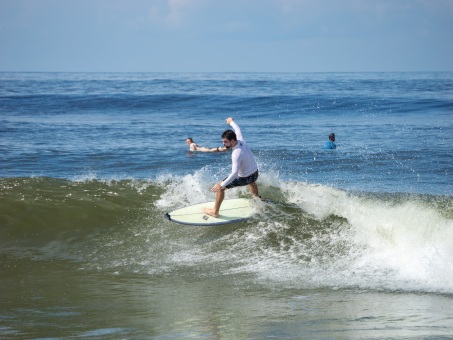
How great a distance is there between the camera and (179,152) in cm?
2138

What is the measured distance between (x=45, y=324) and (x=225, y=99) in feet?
107

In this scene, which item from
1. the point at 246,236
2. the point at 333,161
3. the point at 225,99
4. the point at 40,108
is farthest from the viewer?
the point at 225,99

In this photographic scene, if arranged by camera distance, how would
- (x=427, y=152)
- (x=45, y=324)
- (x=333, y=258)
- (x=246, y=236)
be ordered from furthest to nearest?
(x=427, y=152), (x=246, y=236), (x=333, y=258), (x=45, y=324)

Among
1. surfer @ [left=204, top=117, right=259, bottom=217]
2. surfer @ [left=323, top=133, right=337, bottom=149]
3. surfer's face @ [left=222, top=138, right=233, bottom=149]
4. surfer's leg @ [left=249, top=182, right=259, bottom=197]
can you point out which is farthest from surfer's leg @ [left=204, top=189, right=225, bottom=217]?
surfer @ [left=323, top=133, right=337, bottom=149]

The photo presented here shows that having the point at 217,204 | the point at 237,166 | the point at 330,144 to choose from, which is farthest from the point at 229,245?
the point at 330,144

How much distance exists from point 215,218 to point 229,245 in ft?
2.47

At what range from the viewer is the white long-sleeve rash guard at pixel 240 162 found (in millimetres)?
11023

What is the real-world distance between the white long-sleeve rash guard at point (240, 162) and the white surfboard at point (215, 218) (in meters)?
0.93

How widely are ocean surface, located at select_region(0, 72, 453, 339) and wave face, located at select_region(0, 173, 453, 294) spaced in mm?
35

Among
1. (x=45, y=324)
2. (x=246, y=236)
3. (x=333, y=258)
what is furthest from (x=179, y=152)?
(x=45, y=324)

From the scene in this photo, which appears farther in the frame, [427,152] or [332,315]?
[427,152]

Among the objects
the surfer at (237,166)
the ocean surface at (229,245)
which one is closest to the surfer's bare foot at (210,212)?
the surfer at (237,166)

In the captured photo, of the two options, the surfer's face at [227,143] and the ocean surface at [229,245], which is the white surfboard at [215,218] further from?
the surfer's face at [227,143]

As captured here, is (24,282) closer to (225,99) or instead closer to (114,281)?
(114,281)
